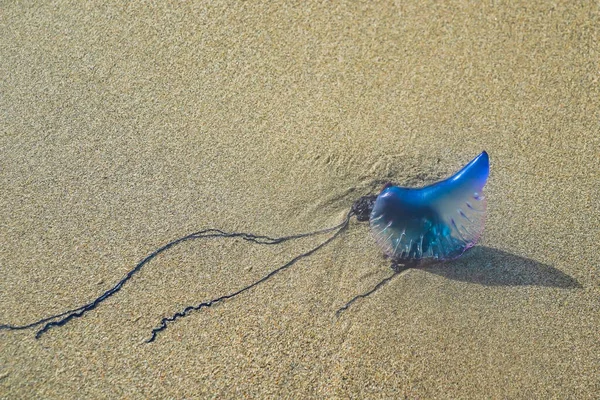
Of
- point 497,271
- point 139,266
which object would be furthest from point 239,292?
point 497,271

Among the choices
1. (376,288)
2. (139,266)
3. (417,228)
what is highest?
(417,228)

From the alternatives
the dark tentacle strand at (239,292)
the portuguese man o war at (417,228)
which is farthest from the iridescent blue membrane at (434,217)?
the dark tentacle strand at (239,292)

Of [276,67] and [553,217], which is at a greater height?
[276,67]

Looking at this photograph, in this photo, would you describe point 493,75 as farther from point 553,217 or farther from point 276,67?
point 276,67

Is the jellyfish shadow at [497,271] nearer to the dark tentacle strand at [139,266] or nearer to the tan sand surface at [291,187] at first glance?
the tan sand surface at [291,187]

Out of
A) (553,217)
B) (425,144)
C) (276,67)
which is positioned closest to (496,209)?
(553,217)

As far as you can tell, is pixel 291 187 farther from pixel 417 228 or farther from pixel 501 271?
pixel 501 271

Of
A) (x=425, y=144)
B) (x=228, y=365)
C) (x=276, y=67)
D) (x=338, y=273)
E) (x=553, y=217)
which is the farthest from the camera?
(x=276, y=67)
